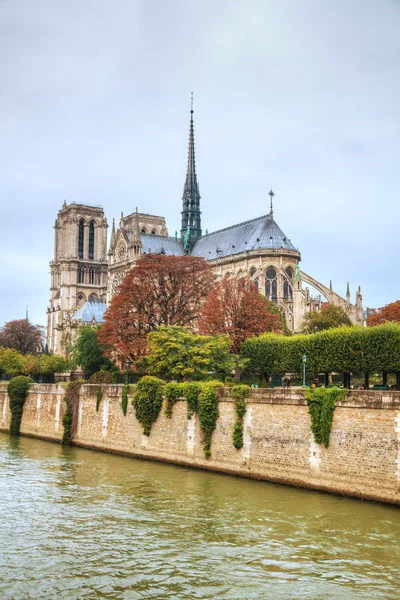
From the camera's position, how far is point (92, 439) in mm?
36688

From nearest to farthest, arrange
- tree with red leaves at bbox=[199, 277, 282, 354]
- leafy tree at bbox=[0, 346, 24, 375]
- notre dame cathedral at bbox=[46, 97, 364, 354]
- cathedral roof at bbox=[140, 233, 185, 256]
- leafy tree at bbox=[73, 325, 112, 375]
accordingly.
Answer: tree with red leaves at bbox=[199, 277, 282, 354] < leafy tree at bbox=[73, 325, 112, 375] < leafy tree at bbox=[0, 346, 24, 375] < notre dame cathedral at bbox=[46, 97, 364, 354] < cathedral roof at bbox=[140, 233, 185, 256]

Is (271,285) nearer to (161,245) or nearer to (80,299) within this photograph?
(161,245)

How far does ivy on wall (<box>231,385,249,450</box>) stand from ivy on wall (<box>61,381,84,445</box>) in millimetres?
14080

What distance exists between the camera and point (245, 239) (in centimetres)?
8844

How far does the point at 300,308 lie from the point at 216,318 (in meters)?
32.1

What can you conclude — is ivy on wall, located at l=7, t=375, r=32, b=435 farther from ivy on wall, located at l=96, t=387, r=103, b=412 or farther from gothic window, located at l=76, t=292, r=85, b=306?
gothic window, located at l=76, t=292, r=85, b=306

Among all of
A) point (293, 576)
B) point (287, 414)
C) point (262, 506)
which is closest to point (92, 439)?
point (287, 414)

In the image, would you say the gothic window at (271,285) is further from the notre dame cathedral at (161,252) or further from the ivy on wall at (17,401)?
the ivy on wall at (17,401)

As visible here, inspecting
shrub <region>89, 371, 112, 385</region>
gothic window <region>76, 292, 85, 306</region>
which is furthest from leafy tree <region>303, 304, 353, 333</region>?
gothic window <region>76, 292, 85, 306</region>

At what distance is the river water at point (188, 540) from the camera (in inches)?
547

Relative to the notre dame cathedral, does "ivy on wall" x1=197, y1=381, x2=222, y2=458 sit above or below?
below

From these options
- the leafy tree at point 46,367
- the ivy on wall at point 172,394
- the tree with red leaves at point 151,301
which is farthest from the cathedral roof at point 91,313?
the ivy on wall at point 172,394

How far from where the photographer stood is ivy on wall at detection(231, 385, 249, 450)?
26.8 m

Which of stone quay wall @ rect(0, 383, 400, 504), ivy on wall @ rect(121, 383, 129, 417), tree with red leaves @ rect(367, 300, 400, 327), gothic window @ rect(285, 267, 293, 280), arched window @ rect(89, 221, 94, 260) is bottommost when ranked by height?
stone quay wall @ rect(0, 383, 400, 504)
